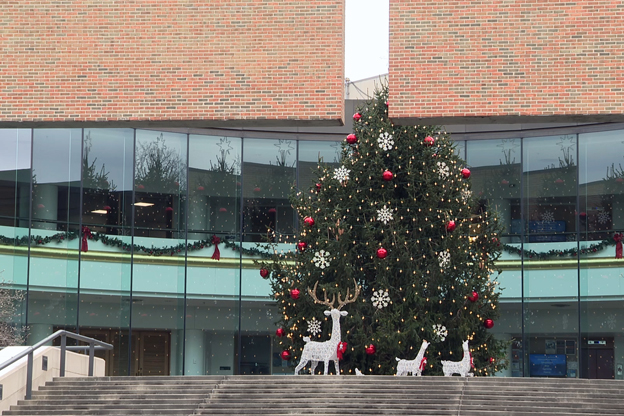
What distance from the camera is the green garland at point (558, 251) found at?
26938 mm

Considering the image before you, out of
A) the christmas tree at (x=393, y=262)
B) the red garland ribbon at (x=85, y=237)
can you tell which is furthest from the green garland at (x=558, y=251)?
the red garland ribbon at (x=85, y=237)

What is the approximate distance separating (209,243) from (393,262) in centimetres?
1005

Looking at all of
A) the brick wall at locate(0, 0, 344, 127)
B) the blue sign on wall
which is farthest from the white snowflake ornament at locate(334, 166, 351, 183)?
the blue sign on wall

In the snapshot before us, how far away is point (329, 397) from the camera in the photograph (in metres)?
13.5

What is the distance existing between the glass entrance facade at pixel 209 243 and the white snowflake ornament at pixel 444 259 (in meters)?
8.90

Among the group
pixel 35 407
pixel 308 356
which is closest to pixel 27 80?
pixel 35 407

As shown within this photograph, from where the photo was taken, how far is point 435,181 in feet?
63.3

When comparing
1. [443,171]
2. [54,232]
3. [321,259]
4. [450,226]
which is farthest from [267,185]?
[450,226]

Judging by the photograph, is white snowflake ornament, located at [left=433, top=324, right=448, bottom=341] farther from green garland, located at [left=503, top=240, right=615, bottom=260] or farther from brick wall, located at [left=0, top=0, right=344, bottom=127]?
green garland, located at [left=503, top=240, right=615, bottom=260]

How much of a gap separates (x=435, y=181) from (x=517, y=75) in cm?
434

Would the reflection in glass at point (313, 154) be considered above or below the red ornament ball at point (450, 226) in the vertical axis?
above

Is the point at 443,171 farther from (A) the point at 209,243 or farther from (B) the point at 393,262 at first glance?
(A) the point at 209,243

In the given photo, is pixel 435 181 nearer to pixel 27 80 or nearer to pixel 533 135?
pixel 27 80

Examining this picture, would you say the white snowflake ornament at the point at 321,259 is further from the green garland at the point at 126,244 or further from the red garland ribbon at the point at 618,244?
the red garland ribbon at the point at 618,244
